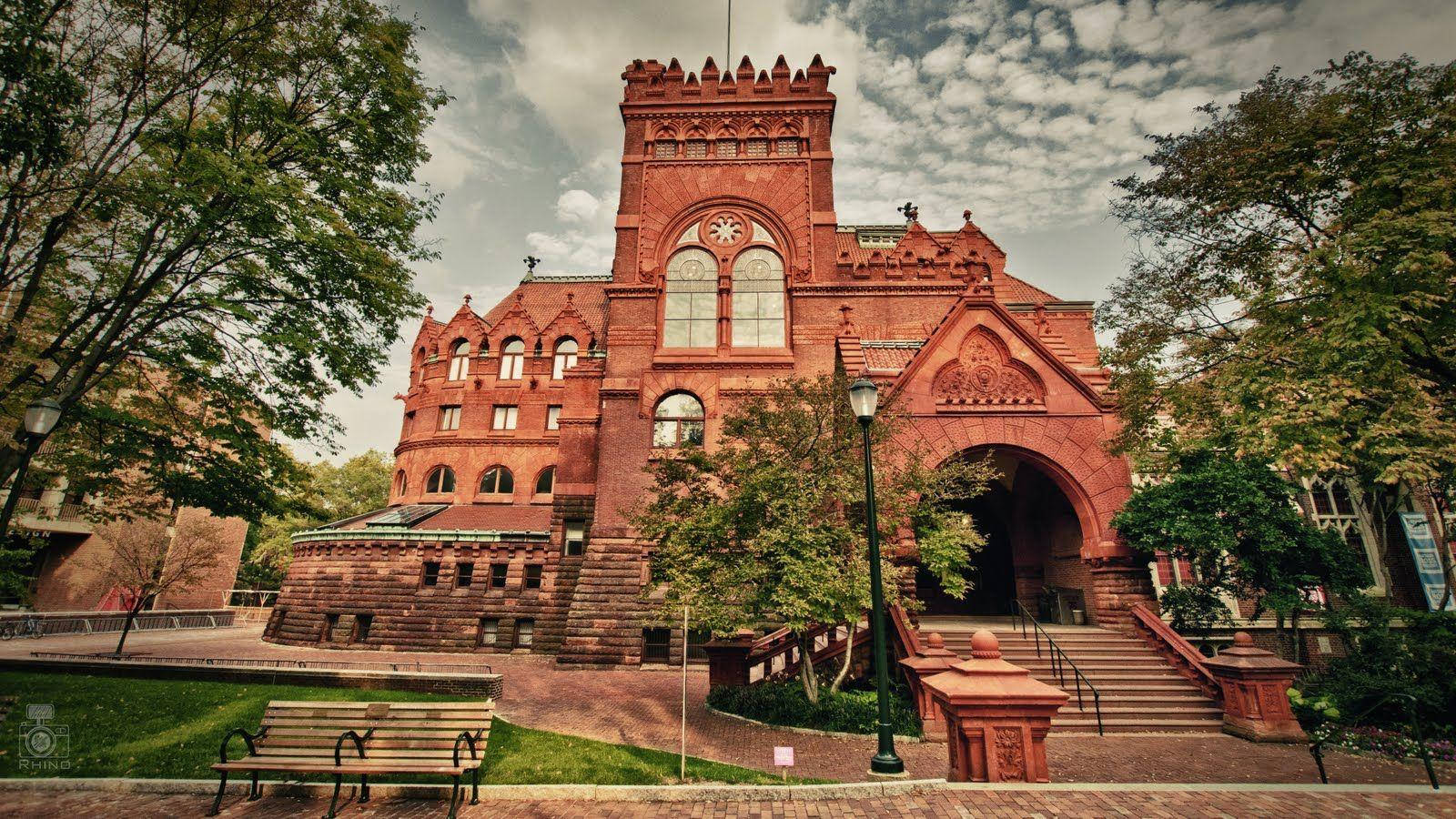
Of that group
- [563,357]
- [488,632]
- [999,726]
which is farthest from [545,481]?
[999,726]

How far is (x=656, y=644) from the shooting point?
62.6 feet

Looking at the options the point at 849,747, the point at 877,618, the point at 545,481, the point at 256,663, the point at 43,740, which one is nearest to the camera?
the point at 877,618

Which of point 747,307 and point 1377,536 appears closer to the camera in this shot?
point 1377,536

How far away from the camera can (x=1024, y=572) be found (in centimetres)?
1909

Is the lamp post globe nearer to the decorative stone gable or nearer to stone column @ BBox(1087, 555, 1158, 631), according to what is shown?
the decorative stone gable

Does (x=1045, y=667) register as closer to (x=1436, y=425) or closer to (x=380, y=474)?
(x=1436, y=425)

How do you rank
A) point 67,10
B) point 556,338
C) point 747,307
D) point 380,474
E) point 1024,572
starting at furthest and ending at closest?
point 380,474 → point 556,338 → point 747,307 → point 1024,572 → point 67,10

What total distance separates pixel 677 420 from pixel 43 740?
16527 millimetres

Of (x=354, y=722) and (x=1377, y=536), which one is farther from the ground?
(x=1377, y=536)

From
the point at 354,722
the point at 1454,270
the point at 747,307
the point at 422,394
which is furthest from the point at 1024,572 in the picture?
the point at 422,394

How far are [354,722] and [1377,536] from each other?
24279 millimetres

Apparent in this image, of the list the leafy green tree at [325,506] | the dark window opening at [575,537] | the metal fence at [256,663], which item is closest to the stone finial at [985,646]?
the metal fence at [256,663]

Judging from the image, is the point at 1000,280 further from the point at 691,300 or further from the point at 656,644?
the point at 656,644

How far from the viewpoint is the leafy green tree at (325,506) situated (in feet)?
149
